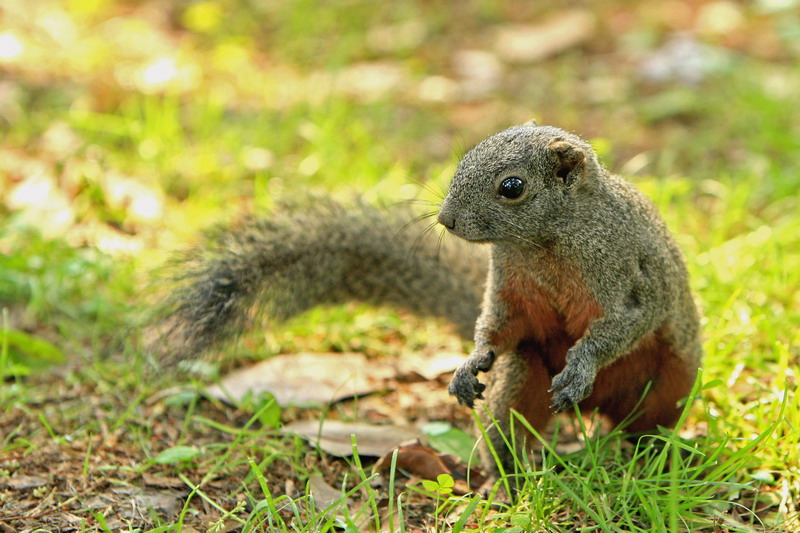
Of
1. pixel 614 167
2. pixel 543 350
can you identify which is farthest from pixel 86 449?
pixel 614 167

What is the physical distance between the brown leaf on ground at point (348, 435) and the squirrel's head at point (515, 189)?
93cm

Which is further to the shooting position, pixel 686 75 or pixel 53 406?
pixel 686 75

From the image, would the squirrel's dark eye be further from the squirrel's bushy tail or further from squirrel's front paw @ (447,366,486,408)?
the squirrel's bushy tail

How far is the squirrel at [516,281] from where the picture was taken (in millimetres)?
2674

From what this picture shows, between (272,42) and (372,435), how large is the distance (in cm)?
443

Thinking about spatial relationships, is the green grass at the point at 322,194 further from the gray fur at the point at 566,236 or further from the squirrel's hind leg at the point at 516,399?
the gray fur at the point at 566,236

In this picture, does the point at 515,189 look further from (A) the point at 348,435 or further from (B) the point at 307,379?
(B) the point at 307,379

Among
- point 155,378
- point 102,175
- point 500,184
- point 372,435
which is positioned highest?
point 500,184

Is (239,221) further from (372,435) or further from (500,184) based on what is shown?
(500,184)

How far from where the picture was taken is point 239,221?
3447mm

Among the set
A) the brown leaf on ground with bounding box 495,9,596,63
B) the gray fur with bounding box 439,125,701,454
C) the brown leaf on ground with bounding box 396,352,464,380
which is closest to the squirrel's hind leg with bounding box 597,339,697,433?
the gray fur with bounding box 439,125,701,454

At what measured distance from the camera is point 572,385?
8.70 feet

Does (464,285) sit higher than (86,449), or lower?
higher

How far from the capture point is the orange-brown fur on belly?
278 centimetres
